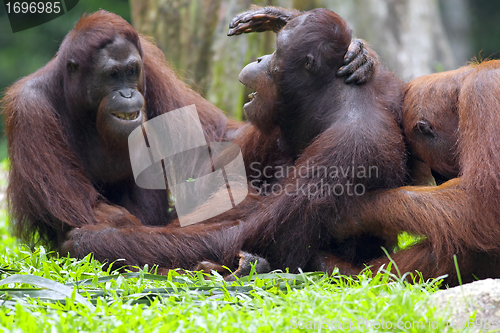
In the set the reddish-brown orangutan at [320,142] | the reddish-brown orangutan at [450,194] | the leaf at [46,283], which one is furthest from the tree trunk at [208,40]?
the leaf at [46,283]

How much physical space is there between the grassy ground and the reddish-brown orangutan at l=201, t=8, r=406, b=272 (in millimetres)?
272

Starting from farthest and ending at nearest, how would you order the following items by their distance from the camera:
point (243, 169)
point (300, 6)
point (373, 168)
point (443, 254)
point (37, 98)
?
point (300, 6) → point (243, 169) → point (37, 98) → point (373, 168) → point (443, 254)

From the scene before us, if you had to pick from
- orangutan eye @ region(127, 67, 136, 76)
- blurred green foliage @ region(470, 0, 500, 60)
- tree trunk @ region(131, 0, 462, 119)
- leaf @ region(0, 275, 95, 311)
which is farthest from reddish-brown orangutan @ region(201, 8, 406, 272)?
blurred green foliage @ region(470, 0, 500, 60)

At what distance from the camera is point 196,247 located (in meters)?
2.84

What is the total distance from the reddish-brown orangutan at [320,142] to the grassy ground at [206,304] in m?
0.27

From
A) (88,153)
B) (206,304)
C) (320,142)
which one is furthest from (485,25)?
(206,304)

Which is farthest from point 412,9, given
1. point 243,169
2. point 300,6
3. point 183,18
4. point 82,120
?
point 82,120

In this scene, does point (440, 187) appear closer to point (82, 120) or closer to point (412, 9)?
point (82, 120)

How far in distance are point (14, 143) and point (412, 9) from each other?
5.70m

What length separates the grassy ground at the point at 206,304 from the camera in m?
1.81

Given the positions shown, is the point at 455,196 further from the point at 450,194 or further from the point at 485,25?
the point at 485,25

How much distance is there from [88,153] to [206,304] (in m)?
1.50

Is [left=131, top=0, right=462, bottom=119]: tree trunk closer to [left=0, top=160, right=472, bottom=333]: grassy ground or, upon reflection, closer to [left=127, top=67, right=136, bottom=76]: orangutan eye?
[left=127, top=67, right=136, bottom=76]: orangutan eye

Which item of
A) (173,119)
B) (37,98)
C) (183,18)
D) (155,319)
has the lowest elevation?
(155,319)
